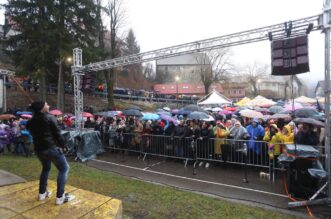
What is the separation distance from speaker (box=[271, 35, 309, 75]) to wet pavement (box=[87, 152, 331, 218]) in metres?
3.18

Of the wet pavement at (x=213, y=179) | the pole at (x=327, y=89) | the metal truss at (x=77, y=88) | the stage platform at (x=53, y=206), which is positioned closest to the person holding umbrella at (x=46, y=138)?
the stage platform at (x=53, y=206)

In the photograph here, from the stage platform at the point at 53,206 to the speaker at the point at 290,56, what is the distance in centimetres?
547

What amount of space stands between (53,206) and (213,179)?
4.65 meters

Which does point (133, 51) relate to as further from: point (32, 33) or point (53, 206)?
point (53, 206)

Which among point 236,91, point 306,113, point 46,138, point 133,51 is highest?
point 133,51

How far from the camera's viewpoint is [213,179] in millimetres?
7684

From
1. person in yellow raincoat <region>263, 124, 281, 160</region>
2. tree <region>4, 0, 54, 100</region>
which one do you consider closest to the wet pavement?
person in yellow raincoat <region>263, 124, 281, 160</region>

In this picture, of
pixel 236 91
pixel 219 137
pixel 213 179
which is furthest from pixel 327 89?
pixel 236 91

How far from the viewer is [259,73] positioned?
74750mm

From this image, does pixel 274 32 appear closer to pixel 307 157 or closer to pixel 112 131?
pixel 307 157

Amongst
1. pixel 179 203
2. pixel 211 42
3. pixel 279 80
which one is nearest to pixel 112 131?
pixel 211 42

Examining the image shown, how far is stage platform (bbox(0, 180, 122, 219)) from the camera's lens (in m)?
4.29

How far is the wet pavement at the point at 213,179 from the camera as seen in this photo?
593 cm

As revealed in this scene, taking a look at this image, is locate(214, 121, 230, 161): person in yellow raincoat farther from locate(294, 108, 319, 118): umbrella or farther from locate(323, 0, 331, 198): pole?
locate(323, 0, 331, 198): pole
